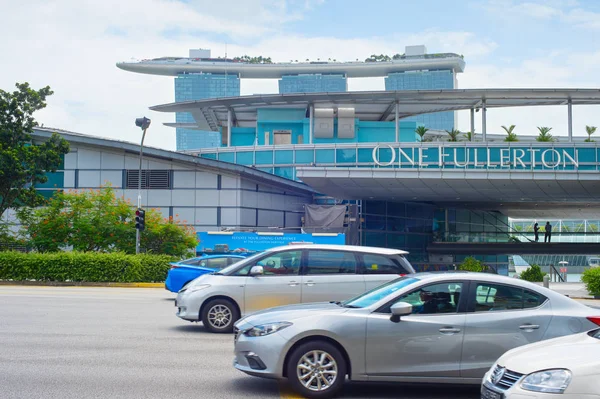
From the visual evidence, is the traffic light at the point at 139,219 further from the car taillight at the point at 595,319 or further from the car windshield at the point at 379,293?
the car taillight at the point at 595,319

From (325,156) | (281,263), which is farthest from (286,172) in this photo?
(281,263)

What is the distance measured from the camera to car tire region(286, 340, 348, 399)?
316 inches

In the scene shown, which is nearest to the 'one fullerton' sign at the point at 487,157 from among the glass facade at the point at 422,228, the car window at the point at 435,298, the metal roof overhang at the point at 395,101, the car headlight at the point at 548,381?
the glass facade at the point at 422,228

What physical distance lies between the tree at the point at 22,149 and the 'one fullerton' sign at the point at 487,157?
1744cm

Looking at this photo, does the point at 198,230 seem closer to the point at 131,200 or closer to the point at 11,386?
the point at 131,200

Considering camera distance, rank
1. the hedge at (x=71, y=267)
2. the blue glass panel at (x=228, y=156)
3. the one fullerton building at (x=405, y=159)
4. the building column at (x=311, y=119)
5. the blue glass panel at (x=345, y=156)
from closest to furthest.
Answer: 1. the hedge at (x=71, y=267)
2. the one fullerton building at (x=405, y=159)
3. the blue glass panel at (x=345, y=156)
4. the blue glass panel at (x=228, y=156)
5. the building column at (x=311, y=119)

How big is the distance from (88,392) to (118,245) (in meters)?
26.5

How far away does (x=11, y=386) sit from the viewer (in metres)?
8.59

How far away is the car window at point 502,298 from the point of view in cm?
837

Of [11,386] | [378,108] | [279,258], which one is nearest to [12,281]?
[279,258]

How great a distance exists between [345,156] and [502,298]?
37341 millimetres

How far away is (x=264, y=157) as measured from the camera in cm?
4819

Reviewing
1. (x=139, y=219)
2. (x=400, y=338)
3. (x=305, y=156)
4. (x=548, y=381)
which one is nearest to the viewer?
(x=548, y=381)

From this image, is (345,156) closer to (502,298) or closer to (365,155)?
(365,155)
